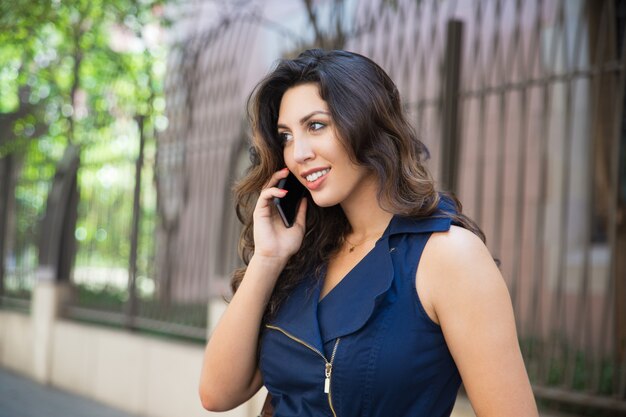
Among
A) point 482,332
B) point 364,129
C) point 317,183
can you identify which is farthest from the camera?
point 317,183

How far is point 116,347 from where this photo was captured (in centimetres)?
796

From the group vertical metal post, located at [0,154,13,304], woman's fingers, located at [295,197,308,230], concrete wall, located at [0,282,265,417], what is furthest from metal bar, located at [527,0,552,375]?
vertical metal post, located at [0,154,13,304]

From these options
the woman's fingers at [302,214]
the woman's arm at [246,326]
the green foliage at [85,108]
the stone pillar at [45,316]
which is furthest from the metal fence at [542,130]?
the stone pillar at [45,316]

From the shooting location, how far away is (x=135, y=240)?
8062mm

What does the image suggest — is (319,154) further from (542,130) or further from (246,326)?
(542,130)

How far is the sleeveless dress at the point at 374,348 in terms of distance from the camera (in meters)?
2.26

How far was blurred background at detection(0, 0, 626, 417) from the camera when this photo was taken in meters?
4.97

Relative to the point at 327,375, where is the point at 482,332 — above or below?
above

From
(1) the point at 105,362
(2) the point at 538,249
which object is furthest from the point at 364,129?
(1) the point at 105,362

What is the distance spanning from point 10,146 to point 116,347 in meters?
3.91

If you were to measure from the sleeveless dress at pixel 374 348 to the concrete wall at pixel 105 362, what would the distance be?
332cm

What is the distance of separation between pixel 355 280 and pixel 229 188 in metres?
4.25

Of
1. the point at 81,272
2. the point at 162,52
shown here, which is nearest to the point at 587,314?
the point at 81,272

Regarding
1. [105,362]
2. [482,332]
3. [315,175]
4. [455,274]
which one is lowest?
[105,362]
